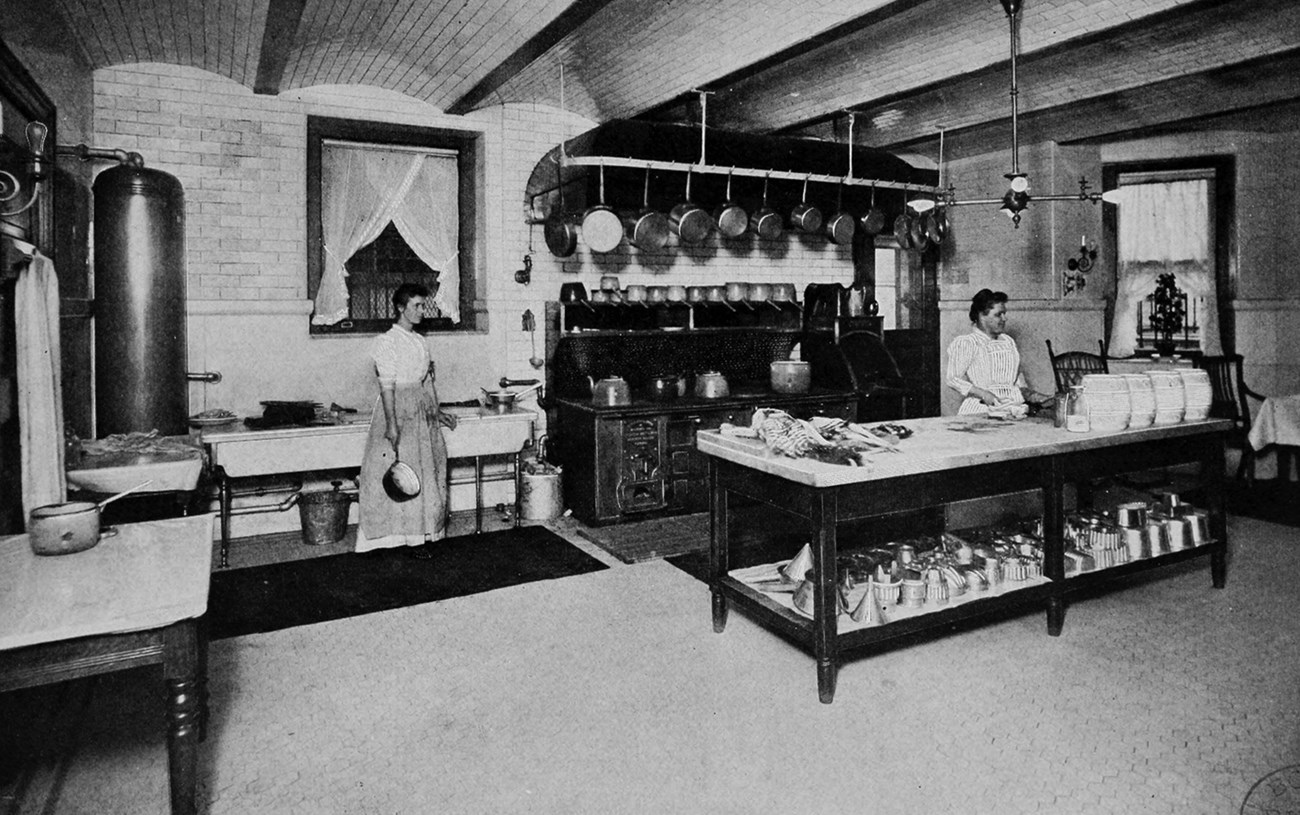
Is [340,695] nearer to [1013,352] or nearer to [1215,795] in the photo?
[1215,795]

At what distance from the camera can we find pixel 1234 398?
25.2 ft

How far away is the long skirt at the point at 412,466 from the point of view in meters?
5.66

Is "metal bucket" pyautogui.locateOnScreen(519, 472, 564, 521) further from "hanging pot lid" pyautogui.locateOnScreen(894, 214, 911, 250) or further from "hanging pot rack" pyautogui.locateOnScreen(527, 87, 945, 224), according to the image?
"hanging pot lid" pyautogui.locateOnScreen(894, 214, 911, 250)

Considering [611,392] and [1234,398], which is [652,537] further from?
[1234,398]

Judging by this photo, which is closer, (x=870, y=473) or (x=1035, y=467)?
(x=870, y=473)

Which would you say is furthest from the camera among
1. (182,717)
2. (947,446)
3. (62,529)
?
(947,446)

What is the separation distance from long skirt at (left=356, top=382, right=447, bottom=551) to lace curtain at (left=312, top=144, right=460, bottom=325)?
1.55 metres

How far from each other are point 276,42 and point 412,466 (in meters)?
2.83

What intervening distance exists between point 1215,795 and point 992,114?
6015 mm

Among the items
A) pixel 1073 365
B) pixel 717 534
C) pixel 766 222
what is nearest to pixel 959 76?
pixel 766 222

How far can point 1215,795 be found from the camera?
9.10ft

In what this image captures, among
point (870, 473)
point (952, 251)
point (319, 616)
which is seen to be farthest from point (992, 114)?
point (319, 616)

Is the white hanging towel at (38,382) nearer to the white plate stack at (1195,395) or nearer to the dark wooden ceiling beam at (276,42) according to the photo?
the dark wooden ceiling beam at (276,42)

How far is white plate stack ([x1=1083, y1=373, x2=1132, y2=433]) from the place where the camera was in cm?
432
